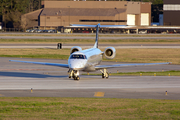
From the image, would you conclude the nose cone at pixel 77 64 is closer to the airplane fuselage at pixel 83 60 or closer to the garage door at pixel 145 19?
the airplane fuselage at pixel 83 60

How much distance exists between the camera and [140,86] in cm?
2348

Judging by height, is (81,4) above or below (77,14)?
above

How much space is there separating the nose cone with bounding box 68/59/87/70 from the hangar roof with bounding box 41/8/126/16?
140 metres

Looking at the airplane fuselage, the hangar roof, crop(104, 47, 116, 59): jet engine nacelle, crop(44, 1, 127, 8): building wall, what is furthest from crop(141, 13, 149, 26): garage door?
the airplane fuselage

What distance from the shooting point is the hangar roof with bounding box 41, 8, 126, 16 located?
16275 centimetres

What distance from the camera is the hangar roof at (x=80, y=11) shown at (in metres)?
163

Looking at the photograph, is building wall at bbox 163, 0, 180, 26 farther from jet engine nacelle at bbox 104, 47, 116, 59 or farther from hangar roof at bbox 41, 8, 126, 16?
jet engine nacelle at bbox 104, 47, 116, 59

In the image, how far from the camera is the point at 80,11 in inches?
6516

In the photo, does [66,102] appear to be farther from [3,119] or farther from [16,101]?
[3,119]

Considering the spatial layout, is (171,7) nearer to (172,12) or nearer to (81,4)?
(172,12)

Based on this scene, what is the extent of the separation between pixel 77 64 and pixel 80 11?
143856 millimetres

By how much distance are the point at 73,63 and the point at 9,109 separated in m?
10.4

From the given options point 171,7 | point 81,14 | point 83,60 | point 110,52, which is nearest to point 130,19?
point 171,7

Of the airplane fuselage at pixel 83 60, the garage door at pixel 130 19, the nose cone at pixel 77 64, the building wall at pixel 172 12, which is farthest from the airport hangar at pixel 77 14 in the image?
the nose cone at pixel 77 64
